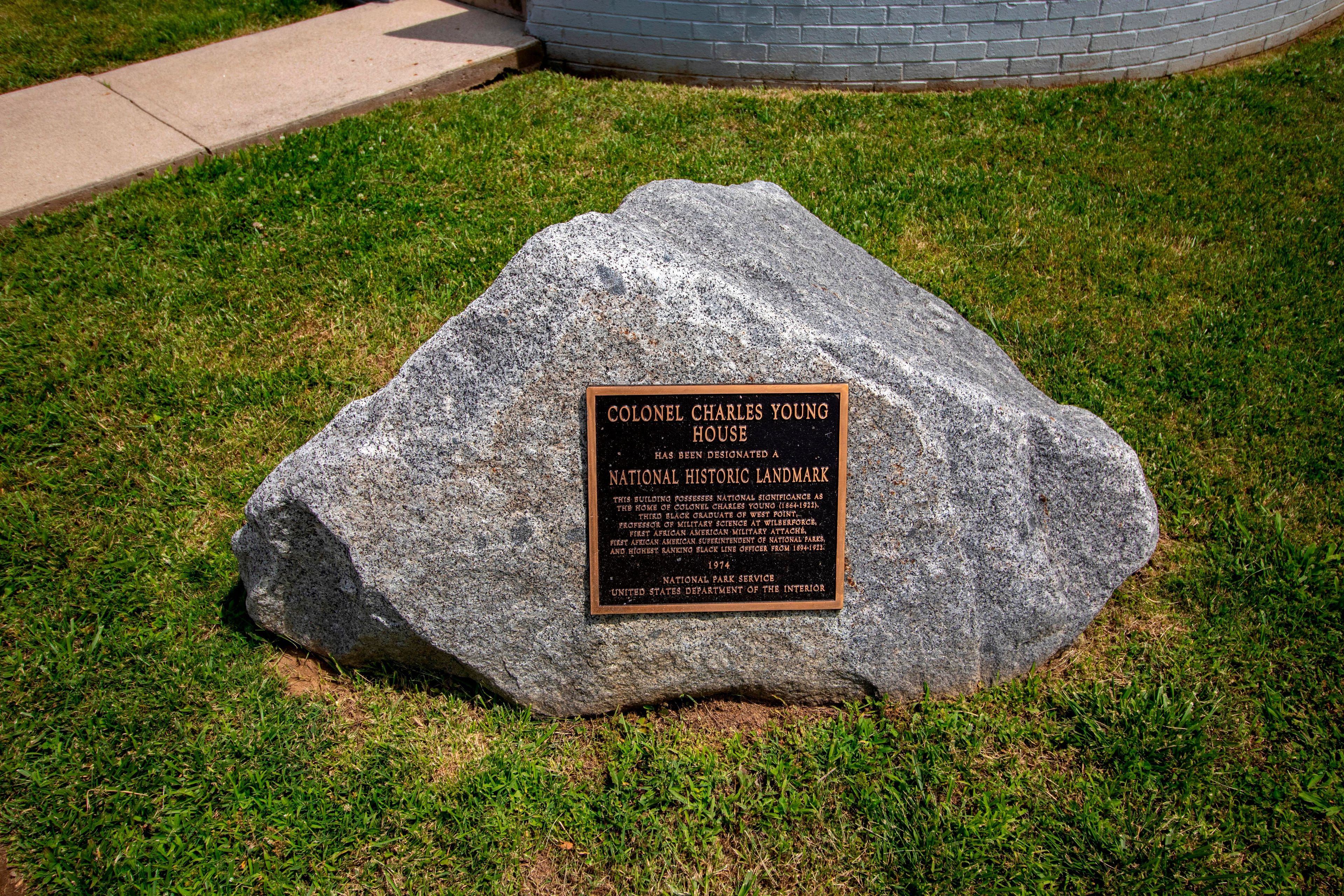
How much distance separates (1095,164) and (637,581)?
4.89 metres

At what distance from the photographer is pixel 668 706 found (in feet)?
10.0

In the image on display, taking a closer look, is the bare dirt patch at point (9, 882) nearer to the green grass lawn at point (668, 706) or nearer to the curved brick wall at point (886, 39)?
the green grass lawn at point (668, 706)

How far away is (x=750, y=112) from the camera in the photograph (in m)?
6.48

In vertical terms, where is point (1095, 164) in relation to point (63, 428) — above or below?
above

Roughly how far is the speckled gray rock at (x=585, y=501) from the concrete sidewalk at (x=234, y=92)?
398cm

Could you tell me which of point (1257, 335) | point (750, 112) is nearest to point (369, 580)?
point (1257, 335)

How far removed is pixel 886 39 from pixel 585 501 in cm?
532

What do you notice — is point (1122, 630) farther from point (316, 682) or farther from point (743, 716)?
point (316, 682)

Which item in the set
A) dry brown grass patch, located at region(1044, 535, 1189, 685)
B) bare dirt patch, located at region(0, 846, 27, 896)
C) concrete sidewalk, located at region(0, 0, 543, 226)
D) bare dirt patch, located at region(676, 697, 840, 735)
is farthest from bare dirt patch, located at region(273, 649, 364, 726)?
concrete sidewalk, located at region(0, 0, 543, 226)

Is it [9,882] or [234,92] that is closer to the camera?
[9,882]

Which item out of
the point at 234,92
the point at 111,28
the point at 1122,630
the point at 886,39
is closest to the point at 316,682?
the point at 1122,630

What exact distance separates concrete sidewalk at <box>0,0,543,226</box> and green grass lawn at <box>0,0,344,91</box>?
311 millimetres

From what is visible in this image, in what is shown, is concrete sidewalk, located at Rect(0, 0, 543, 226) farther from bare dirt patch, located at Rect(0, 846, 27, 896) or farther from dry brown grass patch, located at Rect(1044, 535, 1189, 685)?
dry brown grass patch, located at Rect(1044, 535, 1189, 685)

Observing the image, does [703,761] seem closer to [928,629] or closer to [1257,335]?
[928,629]
